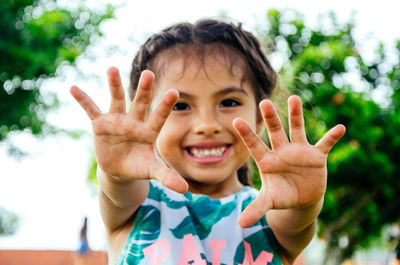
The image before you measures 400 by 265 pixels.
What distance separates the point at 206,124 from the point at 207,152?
128 mm

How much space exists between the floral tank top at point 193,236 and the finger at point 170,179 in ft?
1.34

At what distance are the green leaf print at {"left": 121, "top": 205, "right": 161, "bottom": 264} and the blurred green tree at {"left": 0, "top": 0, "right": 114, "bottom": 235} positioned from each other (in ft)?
30.4

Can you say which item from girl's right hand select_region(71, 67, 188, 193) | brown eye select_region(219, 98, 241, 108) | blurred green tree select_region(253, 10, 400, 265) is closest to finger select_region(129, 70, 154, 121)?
girl's right hand select_region(71, 67, 188, 193)

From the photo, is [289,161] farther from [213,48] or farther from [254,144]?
[213,48]

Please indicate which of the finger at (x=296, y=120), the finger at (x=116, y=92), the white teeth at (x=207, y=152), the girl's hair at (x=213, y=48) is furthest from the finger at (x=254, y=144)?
the girl's hair at (x=213, y=48)

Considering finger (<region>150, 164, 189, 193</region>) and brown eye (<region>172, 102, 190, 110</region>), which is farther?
brown eye (<region>172, 102, 190, 110</region>)

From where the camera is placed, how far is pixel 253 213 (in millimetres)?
1200

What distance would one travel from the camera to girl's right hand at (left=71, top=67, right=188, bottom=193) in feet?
4.16

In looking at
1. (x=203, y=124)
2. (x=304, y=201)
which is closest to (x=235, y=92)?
(x=203, y=124)

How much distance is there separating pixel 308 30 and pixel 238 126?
1088 centimetres

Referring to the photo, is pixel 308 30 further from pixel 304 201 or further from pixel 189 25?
pixel 304 201

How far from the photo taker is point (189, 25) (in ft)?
6.73

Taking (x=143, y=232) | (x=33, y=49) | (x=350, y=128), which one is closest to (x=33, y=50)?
(x=33, y=49)

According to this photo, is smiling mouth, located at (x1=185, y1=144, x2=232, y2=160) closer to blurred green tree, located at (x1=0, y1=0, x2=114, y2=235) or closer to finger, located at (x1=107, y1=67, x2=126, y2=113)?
finger, located at (x1=107, y1=67, x2=126, y2=113)
